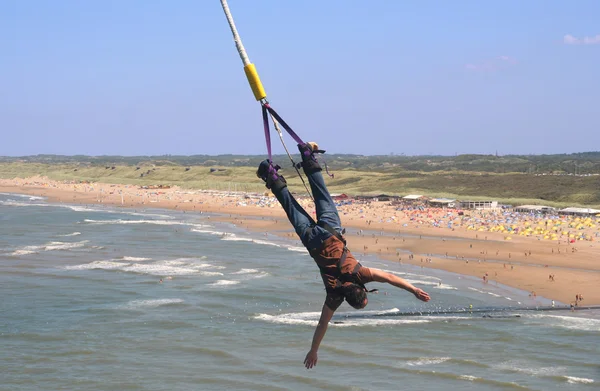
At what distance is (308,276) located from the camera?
92.9 ft

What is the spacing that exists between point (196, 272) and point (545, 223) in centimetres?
2601

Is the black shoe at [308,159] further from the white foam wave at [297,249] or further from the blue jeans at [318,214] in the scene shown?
the white foam wave at [297,249]

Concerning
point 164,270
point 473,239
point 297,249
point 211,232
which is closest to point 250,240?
point 297,249

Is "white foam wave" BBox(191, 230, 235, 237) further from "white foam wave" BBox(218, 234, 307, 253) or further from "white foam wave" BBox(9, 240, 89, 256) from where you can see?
"white foam wave" BBox(9, 240, 89, 256)

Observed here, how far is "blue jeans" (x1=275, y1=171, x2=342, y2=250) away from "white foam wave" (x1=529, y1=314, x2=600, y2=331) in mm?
16418

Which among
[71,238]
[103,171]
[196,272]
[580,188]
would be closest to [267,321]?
[196,272]

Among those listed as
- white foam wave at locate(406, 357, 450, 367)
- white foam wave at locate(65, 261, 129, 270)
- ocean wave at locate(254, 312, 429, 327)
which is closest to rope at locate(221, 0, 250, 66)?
white foam wave at locate(406, 357, 450, 367)

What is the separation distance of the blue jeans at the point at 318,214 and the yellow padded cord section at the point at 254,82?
794 millimetres

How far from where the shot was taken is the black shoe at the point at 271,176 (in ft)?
18.5

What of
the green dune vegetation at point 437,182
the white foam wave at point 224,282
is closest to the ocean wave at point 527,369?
the white foam wave at point 224,282

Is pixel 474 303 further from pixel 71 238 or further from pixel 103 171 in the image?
pixel 103 171

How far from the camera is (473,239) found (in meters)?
40.9

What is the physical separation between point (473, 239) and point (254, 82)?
37370mm

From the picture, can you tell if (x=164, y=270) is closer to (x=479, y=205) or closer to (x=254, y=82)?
(x=254, y=82)
